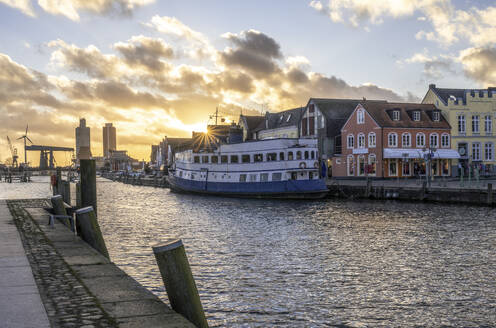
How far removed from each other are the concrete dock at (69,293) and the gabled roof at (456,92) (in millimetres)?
62892

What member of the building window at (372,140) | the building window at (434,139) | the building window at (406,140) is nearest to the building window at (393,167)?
the building window at (406,140)

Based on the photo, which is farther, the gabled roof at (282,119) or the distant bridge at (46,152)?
the distant bridge at (46,152)

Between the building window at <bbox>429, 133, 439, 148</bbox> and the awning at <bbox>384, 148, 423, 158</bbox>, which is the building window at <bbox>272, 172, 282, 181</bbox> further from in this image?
the building window at <bbox>429, 133, 439, 148</bbox>

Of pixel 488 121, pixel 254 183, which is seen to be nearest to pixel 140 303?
pixel 254 183

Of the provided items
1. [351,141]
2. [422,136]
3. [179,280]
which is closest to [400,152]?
[422,136]

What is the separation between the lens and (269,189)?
4734 centimetres

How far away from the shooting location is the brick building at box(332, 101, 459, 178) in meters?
61.2

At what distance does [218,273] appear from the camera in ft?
47.0

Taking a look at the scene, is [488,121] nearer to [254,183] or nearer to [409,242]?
[254,183]

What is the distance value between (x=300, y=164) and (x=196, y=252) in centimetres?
2882

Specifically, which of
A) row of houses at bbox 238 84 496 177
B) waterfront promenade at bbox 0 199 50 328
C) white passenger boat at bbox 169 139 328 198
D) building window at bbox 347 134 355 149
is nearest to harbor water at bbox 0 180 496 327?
waterfront promenade at bbox 0 199 50 328

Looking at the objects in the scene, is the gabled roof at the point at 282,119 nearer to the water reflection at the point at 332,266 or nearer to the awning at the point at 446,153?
the awning at the point at 446,153

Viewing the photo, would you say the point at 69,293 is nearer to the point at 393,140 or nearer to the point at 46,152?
the point at 393,140

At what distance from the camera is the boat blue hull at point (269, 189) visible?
45.7m
